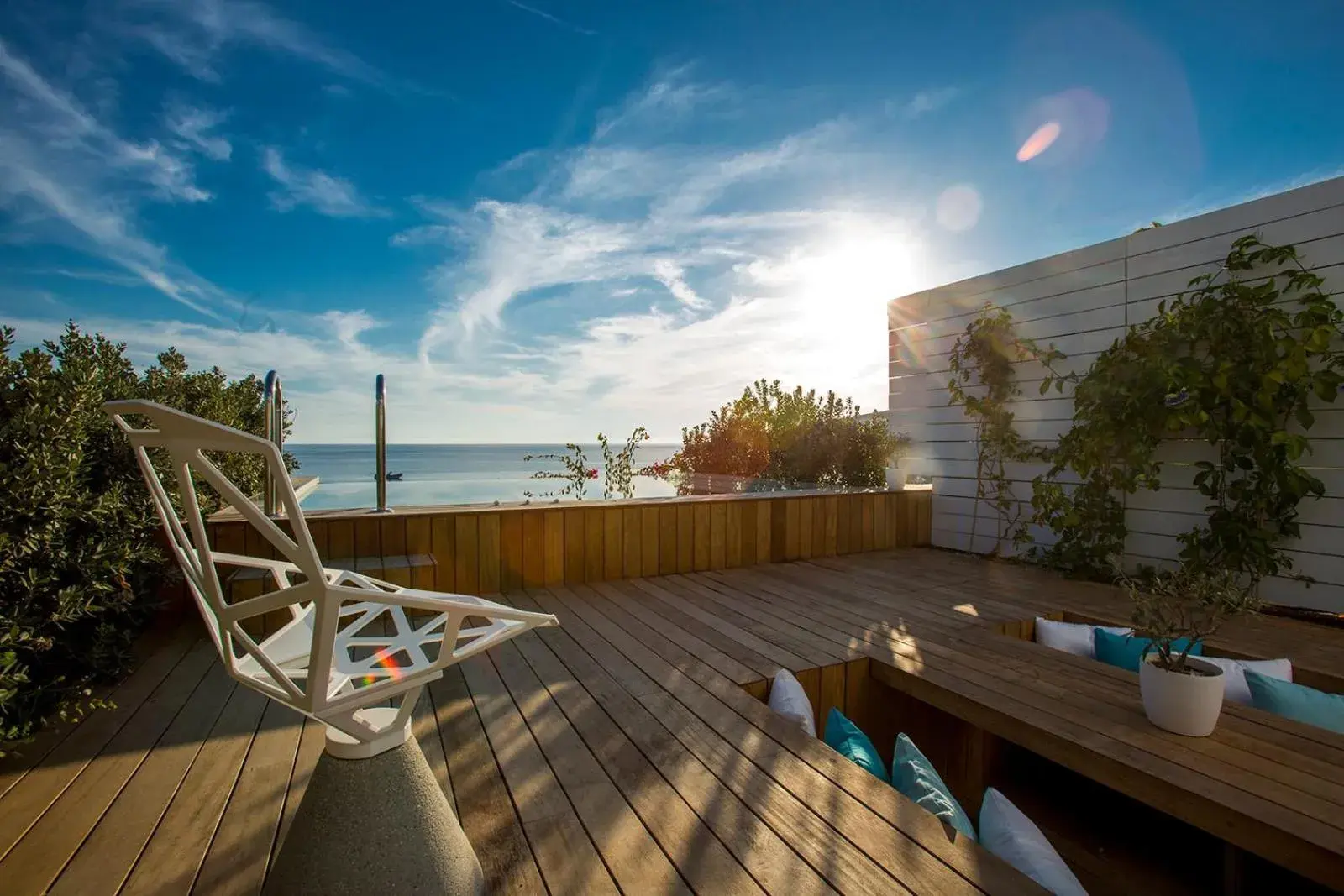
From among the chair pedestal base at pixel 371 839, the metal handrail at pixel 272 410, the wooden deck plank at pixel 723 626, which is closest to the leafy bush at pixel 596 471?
the wooden deck plank at pixel 723 626

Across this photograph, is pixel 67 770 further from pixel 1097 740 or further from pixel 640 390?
pixel 640 390

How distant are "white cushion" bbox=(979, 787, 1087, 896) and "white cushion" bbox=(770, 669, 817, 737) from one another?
0.51 m

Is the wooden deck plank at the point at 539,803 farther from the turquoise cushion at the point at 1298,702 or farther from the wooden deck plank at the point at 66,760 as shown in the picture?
the turquoise cushion at the point at 1298,702

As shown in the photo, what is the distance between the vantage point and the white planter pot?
5.73 ft

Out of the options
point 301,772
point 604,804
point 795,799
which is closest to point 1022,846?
point 795,799

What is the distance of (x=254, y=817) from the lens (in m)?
1.38

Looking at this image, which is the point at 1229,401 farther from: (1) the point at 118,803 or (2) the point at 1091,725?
(1) the point at 118,803

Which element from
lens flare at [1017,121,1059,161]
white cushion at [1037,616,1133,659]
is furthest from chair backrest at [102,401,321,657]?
lens flare at [1017,121,1059,161]

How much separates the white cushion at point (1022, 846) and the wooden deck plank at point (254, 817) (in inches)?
59.8

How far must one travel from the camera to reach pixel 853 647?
2.53 m

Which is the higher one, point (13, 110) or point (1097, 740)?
point (13, 110)

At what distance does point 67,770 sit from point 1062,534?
4984mm

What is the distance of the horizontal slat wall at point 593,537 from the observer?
3.11 m

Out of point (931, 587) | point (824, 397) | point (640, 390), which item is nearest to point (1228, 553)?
point (931, 587)
